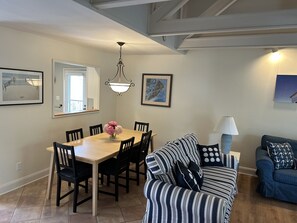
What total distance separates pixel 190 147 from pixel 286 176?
4.92ft

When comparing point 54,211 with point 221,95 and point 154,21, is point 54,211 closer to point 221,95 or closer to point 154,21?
point 154,21

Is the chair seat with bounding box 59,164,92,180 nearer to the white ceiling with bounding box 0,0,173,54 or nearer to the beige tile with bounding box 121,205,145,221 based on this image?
the beige tile with bounding box 121,205,145,221

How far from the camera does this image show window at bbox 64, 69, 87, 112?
6535 mm

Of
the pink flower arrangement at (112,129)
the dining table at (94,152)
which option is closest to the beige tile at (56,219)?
the dining table at (94,152)

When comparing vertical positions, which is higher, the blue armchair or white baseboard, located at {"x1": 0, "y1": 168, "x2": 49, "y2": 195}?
the blue armchair

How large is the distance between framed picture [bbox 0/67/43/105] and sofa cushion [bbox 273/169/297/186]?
3.89m

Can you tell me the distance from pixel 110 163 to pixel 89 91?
2.38 meters

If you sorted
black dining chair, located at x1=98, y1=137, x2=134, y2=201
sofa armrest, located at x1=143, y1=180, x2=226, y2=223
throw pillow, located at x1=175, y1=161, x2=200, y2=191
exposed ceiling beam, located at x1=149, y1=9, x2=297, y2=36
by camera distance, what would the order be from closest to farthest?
sofa armrest, located at x1=143, y1=180, x2=226, y2=223 → throw pillow, located at x1=175, y1=161, x2=200, y2=191 → exposed ceiling beam, located at x1=149, y1=9, x2=297, y2=36 → black dining chair, located at x1=98, y1=137, x2=134, y2=201

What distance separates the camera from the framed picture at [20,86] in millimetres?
3051

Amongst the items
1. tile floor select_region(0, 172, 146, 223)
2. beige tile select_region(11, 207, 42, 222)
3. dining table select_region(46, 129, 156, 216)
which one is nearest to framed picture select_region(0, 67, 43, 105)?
dining table select_region(46, 129, 156, 216)

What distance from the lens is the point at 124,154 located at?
10.4ft

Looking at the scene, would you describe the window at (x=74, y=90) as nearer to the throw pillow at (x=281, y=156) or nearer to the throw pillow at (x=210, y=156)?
the throw pillow at (x=210, y=156)

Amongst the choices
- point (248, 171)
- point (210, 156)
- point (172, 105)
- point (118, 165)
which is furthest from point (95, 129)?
point (248, 171)

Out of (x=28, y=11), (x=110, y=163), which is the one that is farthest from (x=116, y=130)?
(x=28, y=11)
